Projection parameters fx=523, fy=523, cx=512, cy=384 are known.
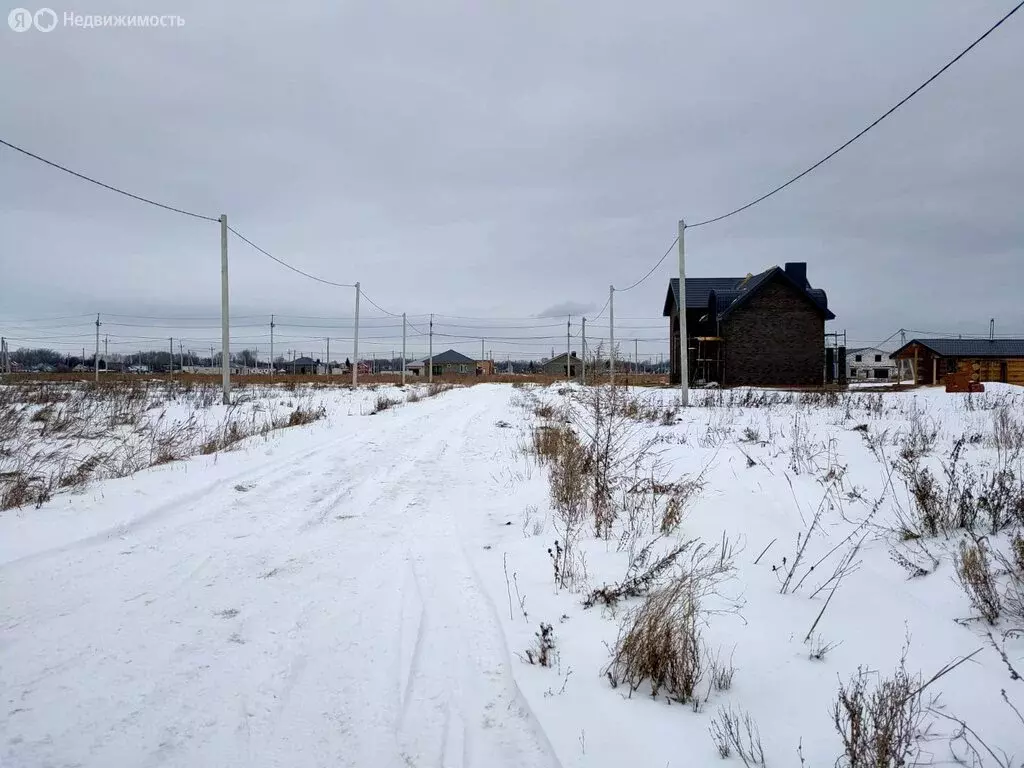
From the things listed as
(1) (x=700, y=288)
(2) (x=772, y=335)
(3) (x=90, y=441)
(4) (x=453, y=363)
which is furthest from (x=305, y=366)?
(3) (x=90, y=441)

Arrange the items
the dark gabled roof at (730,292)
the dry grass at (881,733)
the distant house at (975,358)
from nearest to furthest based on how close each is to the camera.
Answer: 1. the dry grass at (881,733)
2. the dark gabled roof at (730,292)
3. the distant house at (975,358)

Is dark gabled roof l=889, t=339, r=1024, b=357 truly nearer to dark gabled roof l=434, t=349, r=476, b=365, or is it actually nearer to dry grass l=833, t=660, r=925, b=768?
dry grass l=833, t=660, r=925, b=768

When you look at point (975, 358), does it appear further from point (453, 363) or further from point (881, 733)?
point (453, 363)

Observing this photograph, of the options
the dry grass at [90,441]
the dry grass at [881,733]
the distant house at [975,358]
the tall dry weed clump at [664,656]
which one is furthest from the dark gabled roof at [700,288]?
the dry grass at [881,733]

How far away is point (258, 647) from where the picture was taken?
2621mm

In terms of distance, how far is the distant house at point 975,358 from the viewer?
120ft

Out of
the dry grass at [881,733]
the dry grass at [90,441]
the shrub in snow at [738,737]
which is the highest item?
the dry grass at [90,441]

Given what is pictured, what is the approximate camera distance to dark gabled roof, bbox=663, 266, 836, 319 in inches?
1191

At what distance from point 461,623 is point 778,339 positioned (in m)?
32.2

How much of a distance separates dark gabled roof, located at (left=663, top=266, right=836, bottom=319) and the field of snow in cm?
2696

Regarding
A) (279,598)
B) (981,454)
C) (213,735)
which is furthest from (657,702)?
(981,454)

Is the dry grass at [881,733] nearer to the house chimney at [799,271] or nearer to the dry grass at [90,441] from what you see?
the dry grass at [90,441]

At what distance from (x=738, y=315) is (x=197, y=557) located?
31.9m

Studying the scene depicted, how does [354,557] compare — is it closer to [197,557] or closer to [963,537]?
[197,557]
